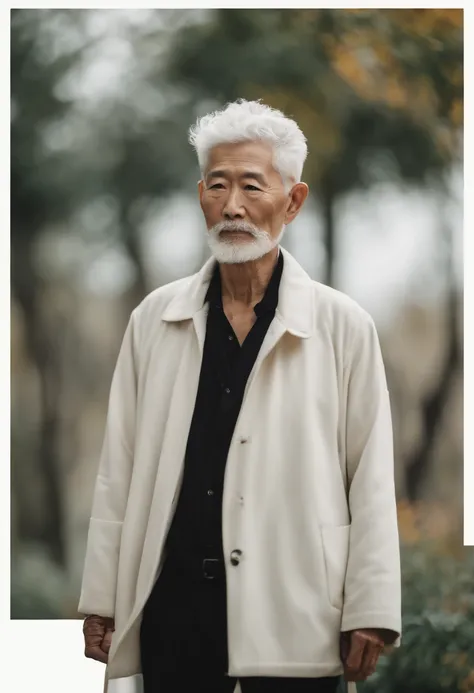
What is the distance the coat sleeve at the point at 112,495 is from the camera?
2023mm

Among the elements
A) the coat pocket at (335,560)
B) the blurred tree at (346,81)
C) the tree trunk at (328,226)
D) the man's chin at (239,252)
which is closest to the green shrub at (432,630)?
the blurred tree at (346,81)

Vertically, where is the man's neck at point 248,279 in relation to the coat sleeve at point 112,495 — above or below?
above

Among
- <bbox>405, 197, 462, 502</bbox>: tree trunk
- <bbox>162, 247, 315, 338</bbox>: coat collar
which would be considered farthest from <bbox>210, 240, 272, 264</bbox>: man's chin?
<bbox>405, 197, 462, 502</bbox>: tree trunk

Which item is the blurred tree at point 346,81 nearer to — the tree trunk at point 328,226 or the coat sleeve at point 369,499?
the tree trunk at point 328,226

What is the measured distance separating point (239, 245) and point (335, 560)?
66cm

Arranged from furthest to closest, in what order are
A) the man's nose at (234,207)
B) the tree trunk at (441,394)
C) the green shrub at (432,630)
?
the tree trunk at (441,394)
the green shrub at (432,630)
the man's nose at (234,207)

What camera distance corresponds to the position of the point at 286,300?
79.0 inches

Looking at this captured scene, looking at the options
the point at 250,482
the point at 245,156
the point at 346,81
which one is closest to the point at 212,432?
the point at 250,482

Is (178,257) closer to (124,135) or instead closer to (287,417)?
(124,135)

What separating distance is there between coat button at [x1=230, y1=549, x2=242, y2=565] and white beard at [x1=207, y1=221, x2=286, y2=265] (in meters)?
0.59

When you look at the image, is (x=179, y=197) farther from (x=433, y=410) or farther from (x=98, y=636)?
(x=98, y=636)

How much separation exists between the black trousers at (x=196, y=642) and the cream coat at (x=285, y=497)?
33 millimetres
